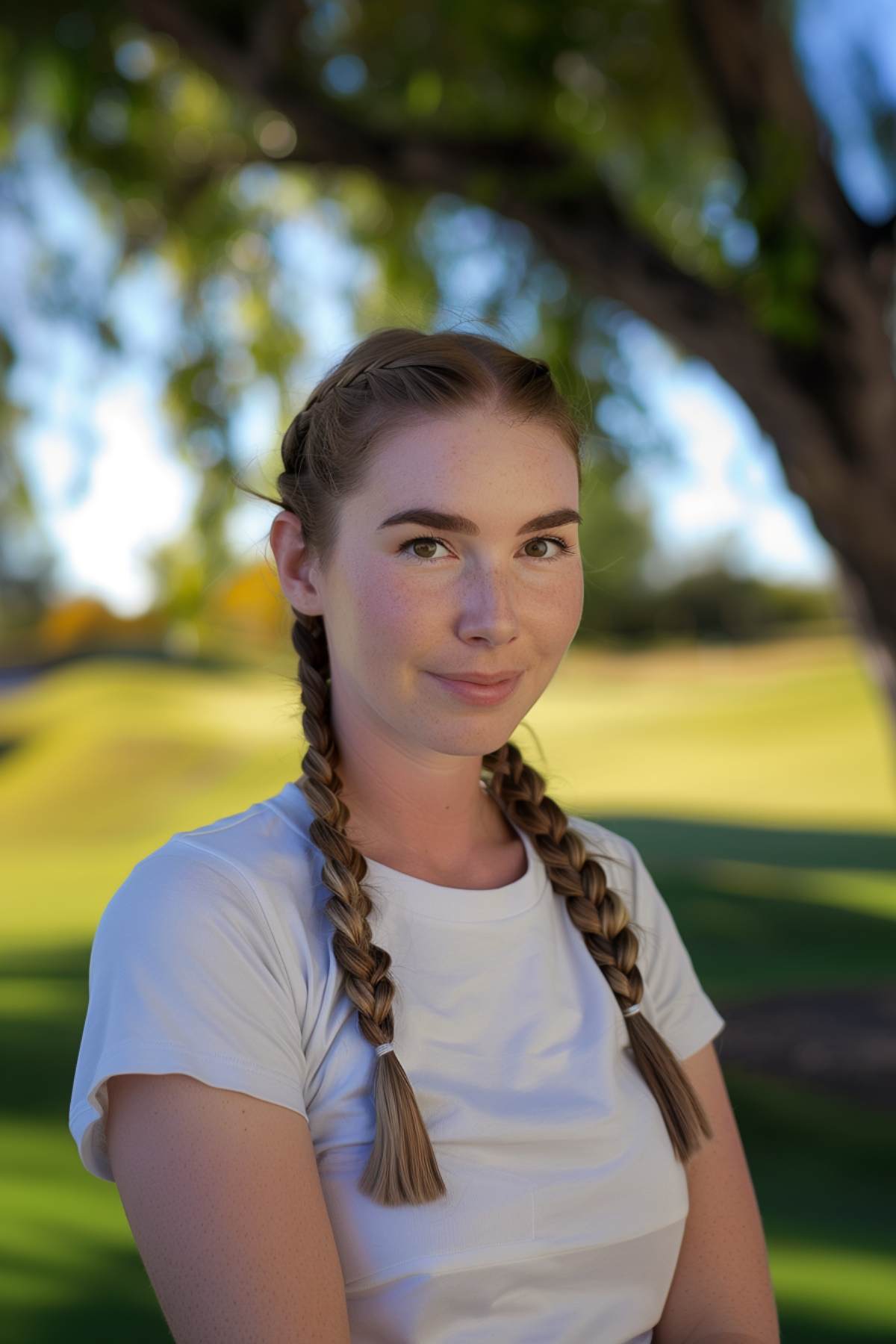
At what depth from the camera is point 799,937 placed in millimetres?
6016

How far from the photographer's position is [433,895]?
1376mm

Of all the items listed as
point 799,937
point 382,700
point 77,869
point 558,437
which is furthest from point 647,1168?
point 77,869

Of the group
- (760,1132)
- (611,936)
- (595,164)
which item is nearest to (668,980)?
(611,936)

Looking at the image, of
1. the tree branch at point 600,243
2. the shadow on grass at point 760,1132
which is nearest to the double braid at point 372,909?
the shadow on grass at point 760,1132

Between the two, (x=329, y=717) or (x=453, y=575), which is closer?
(x=453, y=575)

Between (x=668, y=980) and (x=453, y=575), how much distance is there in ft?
1.86

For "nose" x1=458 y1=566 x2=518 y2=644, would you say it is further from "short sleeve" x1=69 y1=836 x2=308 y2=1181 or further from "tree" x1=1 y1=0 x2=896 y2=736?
"tree" x1=1 y1=0 x2=896 y2=736

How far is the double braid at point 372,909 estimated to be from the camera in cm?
120

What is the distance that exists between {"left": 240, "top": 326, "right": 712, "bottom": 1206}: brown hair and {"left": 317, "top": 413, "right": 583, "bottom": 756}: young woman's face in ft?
0.12

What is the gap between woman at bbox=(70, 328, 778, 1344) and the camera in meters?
1.14

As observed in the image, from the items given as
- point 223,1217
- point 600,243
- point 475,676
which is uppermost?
point 600,243

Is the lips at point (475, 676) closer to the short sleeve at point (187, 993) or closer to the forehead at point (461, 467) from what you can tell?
the forehead at point (461, 467)

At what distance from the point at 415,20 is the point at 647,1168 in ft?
14.2

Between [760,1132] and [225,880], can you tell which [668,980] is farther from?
[760,1132]
